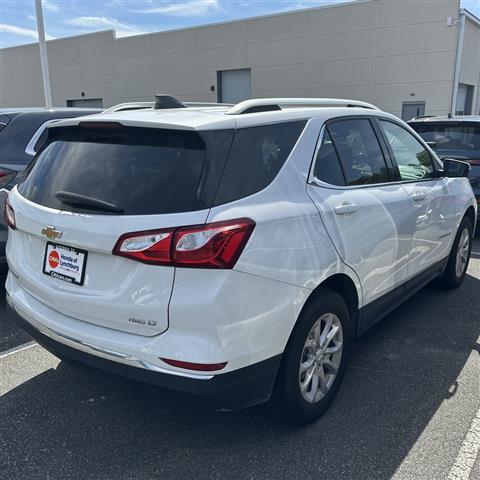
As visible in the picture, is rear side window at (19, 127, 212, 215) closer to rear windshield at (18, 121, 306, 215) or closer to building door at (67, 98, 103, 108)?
rear windshield at (18, 121, 306, 215)

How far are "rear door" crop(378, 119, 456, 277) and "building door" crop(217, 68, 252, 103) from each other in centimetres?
2212

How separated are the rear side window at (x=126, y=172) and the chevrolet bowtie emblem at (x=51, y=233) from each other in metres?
0.12

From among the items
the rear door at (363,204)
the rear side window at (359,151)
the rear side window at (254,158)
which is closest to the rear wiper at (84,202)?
the rear side window at (254,158)

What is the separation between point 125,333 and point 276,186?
1006mm

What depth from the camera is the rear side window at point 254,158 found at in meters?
2.26

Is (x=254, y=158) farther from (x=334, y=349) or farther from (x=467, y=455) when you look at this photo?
(x=467, y=455)

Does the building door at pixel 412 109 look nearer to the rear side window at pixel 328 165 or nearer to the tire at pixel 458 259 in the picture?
the tire at pixel 458 259

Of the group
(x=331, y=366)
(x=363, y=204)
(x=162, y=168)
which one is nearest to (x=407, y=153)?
(x=363, y=204)

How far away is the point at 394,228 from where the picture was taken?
3.41 metres

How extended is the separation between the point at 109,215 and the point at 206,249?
A: 50 centimetres

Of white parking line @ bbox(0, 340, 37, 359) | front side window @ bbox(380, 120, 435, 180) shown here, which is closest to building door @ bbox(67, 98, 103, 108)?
white parking line @ bbox(0, 340, 37, 359)

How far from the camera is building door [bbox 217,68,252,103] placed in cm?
2545

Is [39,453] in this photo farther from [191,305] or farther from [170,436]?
[191,305]

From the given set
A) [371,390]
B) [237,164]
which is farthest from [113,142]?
[371,390]
